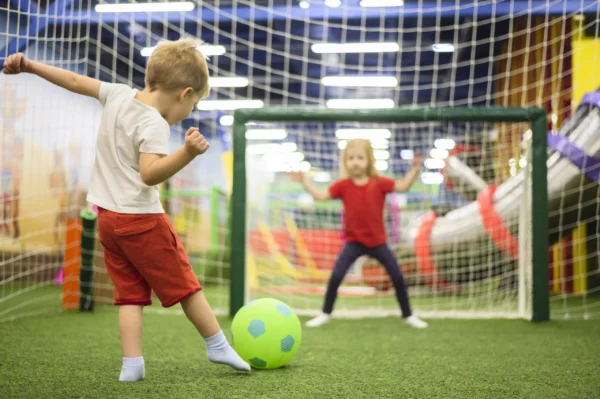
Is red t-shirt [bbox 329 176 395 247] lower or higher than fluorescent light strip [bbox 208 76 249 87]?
lower

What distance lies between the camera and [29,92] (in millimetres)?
4945

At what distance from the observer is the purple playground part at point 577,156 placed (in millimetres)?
4848

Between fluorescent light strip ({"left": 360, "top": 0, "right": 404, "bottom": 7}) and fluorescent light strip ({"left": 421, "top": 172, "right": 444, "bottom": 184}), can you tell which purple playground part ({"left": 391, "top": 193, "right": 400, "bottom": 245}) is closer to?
fluorescent light strip ({"left": 421, "top": 172, "right": 444, "bottom": 184})

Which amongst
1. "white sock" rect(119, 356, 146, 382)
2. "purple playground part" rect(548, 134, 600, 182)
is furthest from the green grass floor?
"purple playground part" rect(548, 134, 600, 182)

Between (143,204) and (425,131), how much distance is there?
42.1ft

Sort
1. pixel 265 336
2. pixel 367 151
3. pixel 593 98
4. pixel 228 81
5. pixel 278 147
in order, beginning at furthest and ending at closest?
1. pixel 228 81
2. pixel 278 147
3. pixel 593 98
4. pixel 367 151
5. pixel 265 336

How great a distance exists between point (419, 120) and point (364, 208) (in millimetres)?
703

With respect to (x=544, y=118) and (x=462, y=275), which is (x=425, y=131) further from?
(x=544, y=118)

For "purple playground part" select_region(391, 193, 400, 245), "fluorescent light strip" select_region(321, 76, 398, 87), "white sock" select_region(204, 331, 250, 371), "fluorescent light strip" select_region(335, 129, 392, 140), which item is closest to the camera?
"white sock" select_region(204, 331, 250, 371)

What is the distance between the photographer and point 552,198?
5.24m

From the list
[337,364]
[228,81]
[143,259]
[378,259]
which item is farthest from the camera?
[228,81]

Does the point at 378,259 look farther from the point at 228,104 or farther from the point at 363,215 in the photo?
the point at 228,104

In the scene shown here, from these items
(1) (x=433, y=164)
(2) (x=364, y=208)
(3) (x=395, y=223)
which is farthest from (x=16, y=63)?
(3) (x=395, y=223)

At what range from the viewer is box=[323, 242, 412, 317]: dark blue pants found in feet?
13.0
